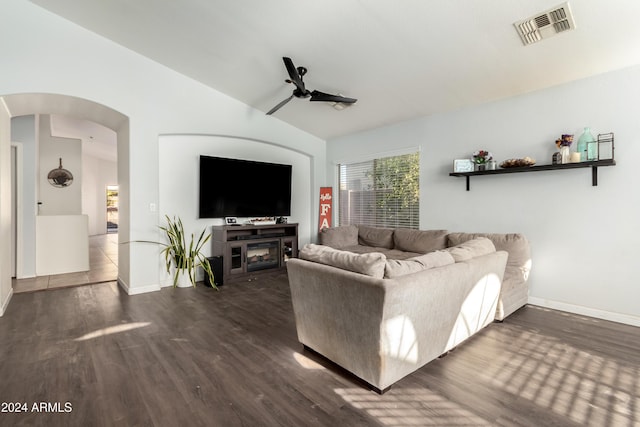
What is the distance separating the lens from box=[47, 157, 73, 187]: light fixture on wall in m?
6.70

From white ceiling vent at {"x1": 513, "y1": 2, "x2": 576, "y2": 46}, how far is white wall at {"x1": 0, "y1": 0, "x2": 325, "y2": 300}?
13.3ft

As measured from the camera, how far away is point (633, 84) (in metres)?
3.11

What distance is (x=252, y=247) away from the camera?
5.27 metres

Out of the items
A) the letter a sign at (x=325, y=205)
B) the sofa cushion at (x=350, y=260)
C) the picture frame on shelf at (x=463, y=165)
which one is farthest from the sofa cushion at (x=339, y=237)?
the sofa cushion at (x=350, y=260)

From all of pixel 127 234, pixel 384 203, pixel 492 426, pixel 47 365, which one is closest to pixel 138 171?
pixel 127 234

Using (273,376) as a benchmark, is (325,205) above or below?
above

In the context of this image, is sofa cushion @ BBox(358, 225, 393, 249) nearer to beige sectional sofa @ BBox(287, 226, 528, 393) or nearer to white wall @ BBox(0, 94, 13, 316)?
beige sectional sofa @ BBox(287, 226, 528, 393)

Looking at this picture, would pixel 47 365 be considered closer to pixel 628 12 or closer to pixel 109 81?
pixel 109 81

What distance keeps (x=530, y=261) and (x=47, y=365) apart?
4718 millimetres

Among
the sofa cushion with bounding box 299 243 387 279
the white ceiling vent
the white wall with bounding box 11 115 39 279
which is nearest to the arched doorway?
the white wall with bounding box 11 115 39 279

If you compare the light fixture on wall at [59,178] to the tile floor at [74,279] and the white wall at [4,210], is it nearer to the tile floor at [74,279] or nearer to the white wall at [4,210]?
the tile floor at [74,279]

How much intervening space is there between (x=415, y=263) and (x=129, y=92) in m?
4.36

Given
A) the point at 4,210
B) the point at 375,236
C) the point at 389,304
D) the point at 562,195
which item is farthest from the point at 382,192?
the point at 4,210

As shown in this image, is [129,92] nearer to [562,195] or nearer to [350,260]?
[350,260]
